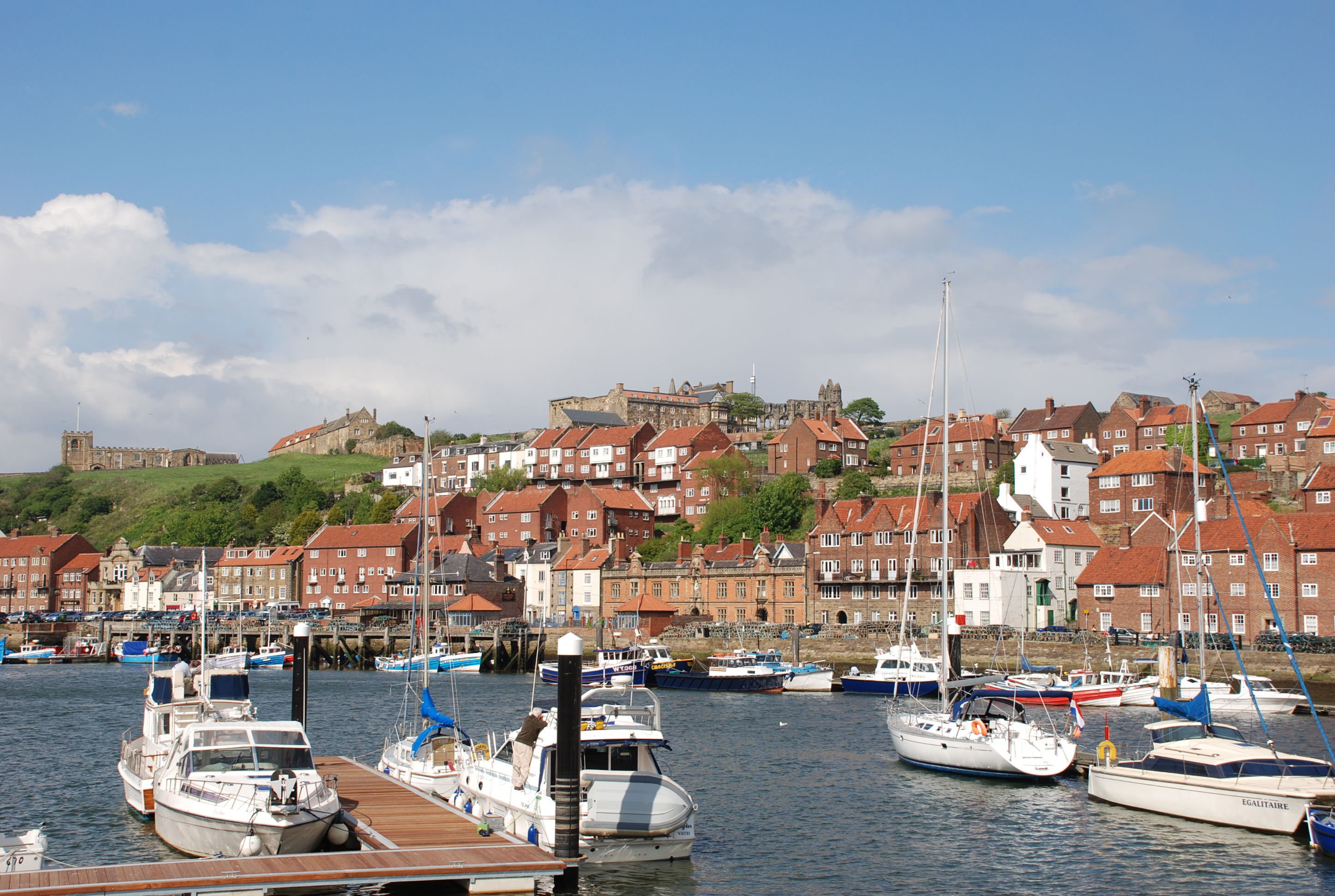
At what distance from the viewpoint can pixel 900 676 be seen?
2653 inches

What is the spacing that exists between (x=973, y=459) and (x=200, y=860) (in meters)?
106

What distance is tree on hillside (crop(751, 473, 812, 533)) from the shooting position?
117 meters

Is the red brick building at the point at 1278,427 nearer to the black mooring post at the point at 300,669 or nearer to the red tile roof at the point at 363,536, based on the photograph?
the red tile roof at the point at 363,536

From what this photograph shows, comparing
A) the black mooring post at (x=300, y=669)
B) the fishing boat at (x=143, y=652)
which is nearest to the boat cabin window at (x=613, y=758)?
the black mooring post at (x=300, y=669)

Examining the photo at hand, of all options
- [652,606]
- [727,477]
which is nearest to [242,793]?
[652,606]

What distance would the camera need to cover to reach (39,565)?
154500mm

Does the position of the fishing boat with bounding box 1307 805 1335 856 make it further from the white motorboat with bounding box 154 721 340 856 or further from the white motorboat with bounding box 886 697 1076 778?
the white motorboat with bounding box 154 721 340 856

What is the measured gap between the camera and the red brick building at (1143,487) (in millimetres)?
94562

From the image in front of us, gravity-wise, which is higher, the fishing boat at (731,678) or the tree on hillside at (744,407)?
the tree on hillside at (744,407)

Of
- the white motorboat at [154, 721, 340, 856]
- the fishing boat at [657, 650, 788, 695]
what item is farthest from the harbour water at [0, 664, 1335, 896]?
the fishing boat at [657, 650, 788, 695]

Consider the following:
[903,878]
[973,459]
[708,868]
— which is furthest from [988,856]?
[973,459]

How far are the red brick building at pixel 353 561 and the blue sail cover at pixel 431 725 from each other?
86.2 m

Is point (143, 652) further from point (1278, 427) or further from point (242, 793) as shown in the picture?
point (1278, 427)

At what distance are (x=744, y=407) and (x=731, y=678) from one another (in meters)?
110
